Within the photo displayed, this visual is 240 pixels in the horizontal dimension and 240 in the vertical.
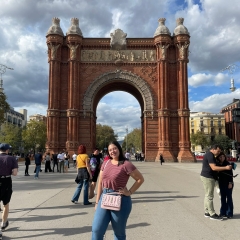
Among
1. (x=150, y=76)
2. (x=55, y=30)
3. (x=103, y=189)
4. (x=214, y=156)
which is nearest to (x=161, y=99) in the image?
(x=150, y=76)

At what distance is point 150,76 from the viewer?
37.0m

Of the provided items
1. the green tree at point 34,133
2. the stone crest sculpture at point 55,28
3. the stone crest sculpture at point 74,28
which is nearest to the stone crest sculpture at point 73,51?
the stone crest sculpture at point 74,28

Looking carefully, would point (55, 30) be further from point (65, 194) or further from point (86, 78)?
point (65, 194)

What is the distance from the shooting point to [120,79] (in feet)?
121

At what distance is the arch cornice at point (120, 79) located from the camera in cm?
3653

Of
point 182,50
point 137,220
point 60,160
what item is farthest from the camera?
point 182,50

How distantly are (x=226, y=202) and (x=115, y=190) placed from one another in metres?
4.40

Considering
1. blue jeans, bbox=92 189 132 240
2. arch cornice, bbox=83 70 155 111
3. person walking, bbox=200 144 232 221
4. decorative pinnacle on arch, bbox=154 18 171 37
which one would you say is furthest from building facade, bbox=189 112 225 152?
blue jeans, bbox=92 189 132 240

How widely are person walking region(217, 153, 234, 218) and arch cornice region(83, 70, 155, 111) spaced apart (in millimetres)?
29193

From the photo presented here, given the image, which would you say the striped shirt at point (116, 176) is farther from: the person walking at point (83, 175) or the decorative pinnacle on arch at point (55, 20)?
the decorative pinnacle on arch at point (55, 20)

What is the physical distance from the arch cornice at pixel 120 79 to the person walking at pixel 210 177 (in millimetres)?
29302

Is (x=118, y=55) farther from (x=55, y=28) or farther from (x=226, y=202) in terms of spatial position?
(x=226, y=202)

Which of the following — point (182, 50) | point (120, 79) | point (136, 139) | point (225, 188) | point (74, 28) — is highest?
point (74, 28)

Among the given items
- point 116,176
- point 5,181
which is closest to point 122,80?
point 5,181
